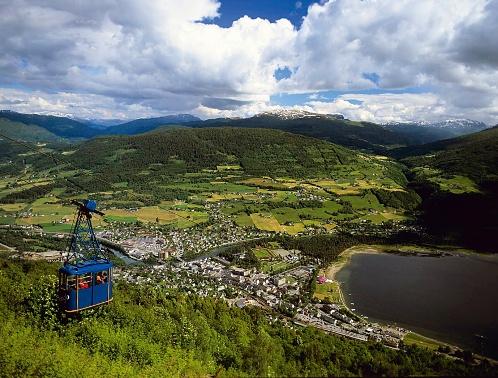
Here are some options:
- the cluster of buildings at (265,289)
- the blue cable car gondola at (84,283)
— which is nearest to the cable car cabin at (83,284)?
the blue cable car gondola at (84,283)

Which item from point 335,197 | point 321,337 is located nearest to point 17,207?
point 335,197

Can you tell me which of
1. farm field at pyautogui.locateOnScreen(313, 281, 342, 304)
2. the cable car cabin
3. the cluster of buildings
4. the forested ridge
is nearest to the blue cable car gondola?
the cable car cabin

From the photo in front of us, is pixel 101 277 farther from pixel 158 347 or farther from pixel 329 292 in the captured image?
pixel 329 292

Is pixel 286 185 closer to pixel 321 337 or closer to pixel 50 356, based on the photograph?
pixel 321 337

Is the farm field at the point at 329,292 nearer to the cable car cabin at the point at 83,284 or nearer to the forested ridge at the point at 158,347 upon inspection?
the forested ridge at the point at 158,347

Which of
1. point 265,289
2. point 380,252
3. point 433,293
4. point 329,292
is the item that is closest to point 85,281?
point 265,289

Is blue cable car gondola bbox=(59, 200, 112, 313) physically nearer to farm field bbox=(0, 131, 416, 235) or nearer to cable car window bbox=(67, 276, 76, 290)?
cable car window bbox=(67, 276, 76, 290)
